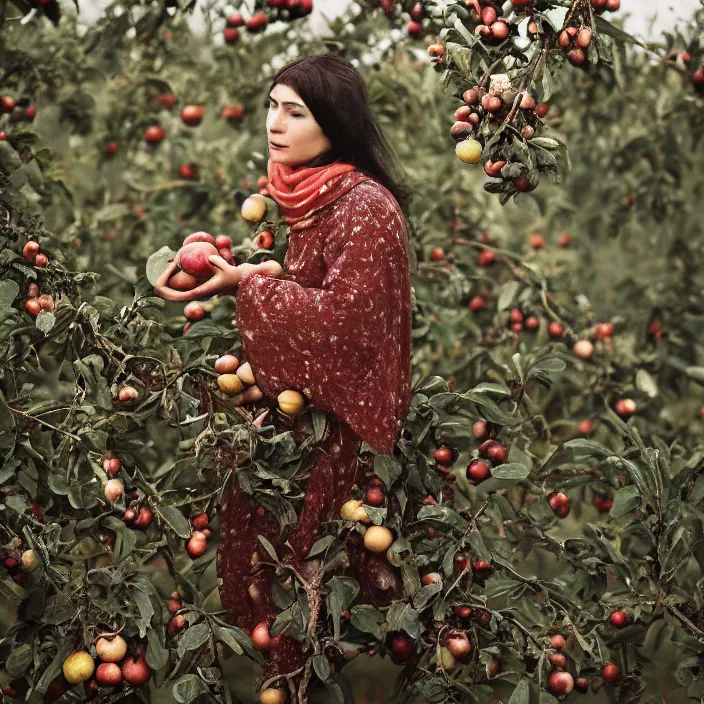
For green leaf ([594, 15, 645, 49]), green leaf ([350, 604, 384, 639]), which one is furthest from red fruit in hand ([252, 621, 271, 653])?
green leaf ([594, 15, 645, 49])

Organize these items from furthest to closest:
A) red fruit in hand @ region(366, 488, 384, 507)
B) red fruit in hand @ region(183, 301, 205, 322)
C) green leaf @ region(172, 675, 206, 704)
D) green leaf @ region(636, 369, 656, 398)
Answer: green leaf @ region(636, 369, 656, 398) → red fruit in hand @ region(183, 301, 205, 322) → red fruit in hand @ region(366, 488, 384, 507) → green leaf @ region(172, 675, 206, 704)

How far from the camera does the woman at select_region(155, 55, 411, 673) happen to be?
1.30 meters

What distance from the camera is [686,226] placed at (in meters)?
2.75

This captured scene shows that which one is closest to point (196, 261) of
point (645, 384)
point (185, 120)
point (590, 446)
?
point (590, 446)

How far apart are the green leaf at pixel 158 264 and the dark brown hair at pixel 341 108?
281 millimetres

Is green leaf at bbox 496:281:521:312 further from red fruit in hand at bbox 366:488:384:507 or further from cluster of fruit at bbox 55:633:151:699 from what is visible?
cluster of fruit at bbox 55:633:151:699

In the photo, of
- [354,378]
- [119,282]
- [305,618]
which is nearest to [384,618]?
[305,618]

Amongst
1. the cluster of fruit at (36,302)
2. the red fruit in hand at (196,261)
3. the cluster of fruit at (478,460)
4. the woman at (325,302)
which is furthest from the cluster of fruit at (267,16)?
the cluster of fruit at (478,460)

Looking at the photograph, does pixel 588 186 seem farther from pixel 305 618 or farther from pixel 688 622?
pixel 305 618

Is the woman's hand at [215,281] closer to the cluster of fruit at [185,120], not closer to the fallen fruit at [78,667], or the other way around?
the fallen fruit at [78,667]

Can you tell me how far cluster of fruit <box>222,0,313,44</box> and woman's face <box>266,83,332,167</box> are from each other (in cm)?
40

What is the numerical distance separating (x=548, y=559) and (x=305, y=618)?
51.1 inches

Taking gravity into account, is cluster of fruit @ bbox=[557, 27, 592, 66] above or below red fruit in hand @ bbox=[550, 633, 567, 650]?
above

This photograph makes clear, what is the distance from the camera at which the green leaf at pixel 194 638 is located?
1.31 metres
